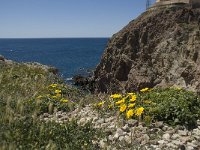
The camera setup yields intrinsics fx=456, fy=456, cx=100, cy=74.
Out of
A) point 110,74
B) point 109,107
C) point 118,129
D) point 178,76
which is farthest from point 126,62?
point 118,129

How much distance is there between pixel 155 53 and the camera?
18.1 meters

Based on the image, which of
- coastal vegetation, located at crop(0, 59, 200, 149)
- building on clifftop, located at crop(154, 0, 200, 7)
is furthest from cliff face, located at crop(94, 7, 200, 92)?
coastal vegetation, located at crop(0, 59, 200, 149)

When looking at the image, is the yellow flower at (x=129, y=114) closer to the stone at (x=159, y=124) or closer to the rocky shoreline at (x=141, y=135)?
the rocky shoreline at (x=141, y=135)

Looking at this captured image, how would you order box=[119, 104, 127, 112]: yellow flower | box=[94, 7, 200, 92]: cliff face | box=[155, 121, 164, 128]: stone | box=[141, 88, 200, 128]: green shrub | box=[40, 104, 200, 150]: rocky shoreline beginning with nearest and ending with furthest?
box=[40, 104, 200, 150]: rocky shoreline
box=[155, 121, 164, 128]: stone
box=[141, 88, 200, 128]: green shrub
box=[119, 104, 127, 112]: yellow flower
box=[94, 7, 200, 92]: cliff face

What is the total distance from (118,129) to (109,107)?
1.61m

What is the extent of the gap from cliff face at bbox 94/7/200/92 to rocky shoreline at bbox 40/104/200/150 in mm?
5969

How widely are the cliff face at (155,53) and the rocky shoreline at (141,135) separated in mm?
5969

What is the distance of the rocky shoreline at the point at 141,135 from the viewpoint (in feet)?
27.0

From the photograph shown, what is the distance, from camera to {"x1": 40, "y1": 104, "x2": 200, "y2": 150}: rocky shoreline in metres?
8.24

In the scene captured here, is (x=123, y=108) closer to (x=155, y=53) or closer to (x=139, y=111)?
(x=139, y=111)

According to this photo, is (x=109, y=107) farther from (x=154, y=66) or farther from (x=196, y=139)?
(x=154, y=66)

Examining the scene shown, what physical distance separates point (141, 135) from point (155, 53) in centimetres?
967

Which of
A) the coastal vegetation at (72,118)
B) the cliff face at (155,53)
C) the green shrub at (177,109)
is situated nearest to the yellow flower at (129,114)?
the coastal vegetation at (72,118)

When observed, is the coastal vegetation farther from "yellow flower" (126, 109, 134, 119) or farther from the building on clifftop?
the building on clifftop
